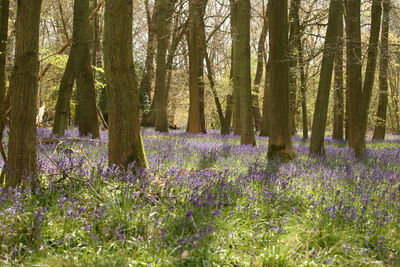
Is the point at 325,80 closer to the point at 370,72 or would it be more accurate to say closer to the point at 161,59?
the point at 370,72

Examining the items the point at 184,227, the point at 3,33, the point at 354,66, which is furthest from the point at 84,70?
the point at 184,227

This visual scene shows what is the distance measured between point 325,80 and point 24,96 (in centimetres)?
788

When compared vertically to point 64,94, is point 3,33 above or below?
above

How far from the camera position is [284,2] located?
30.3 feet

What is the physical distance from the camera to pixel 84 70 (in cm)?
1170

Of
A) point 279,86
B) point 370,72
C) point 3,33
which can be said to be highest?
point 3,33

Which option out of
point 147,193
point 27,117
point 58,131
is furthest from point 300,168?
point 58,131

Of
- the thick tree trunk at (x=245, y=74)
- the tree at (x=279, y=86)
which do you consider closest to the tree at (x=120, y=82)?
the tree at (x=279, y=86)

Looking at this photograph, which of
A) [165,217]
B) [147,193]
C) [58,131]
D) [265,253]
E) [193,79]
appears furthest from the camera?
[193,79]

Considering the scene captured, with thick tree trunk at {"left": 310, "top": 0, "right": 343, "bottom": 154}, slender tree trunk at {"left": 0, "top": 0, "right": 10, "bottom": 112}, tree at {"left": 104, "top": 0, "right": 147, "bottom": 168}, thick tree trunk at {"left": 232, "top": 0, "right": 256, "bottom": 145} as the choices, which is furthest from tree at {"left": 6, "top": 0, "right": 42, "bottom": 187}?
thick tree trunk at {"left": 232, "top": 0, "right": 256, "bottom": 145}

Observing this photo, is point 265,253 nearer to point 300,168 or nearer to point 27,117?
point 27,117

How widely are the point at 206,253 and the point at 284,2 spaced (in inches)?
295

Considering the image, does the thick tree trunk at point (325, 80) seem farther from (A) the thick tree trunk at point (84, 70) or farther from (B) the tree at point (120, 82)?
(A) the thick tree trunk at point (84, 70)

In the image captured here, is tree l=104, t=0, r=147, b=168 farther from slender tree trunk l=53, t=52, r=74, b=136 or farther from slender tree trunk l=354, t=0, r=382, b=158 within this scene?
slender tree trunk l=354, t=0, r=382, b=158
